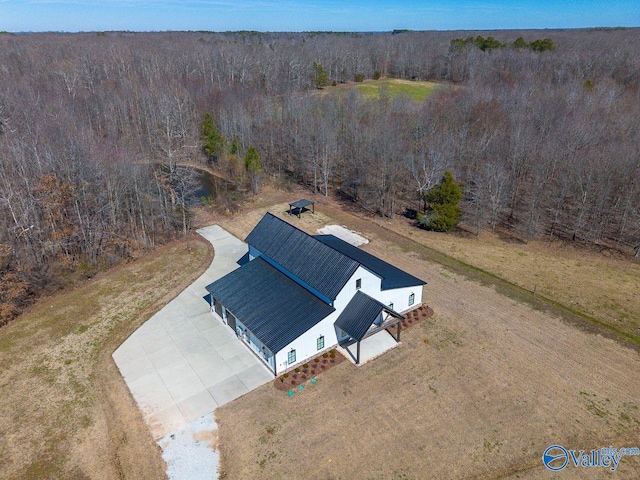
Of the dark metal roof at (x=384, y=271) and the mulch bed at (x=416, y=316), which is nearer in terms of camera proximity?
the dark metal roof at (x=384, y=271)

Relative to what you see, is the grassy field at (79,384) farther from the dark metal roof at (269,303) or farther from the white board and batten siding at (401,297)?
the white board and batten siding at (401,297)

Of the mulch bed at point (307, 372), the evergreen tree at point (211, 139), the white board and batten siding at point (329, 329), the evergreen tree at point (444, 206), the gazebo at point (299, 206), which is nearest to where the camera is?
the mulch bed at point (307, 372)

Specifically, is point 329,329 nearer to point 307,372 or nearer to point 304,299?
point 304,299

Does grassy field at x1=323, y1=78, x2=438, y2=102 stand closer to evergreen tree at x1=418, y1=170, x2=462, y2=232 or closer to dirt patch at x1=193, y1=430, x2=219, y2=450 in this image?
evergreen tree at x1=418, y1=170, x2=462, y2=232

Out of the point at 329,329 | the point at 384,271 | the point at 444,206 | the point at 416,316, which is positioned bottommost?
the point at 416,316

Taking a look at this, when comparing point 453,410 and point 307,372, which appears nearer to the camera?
point 453,410

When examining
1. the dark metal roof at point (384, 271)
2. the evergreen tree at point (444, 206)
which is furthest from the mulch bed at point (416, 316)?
the evergreen tree at point (444, 206)

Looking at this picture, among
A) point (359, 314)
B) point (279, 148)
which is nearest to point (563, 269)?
point (359, 314)
